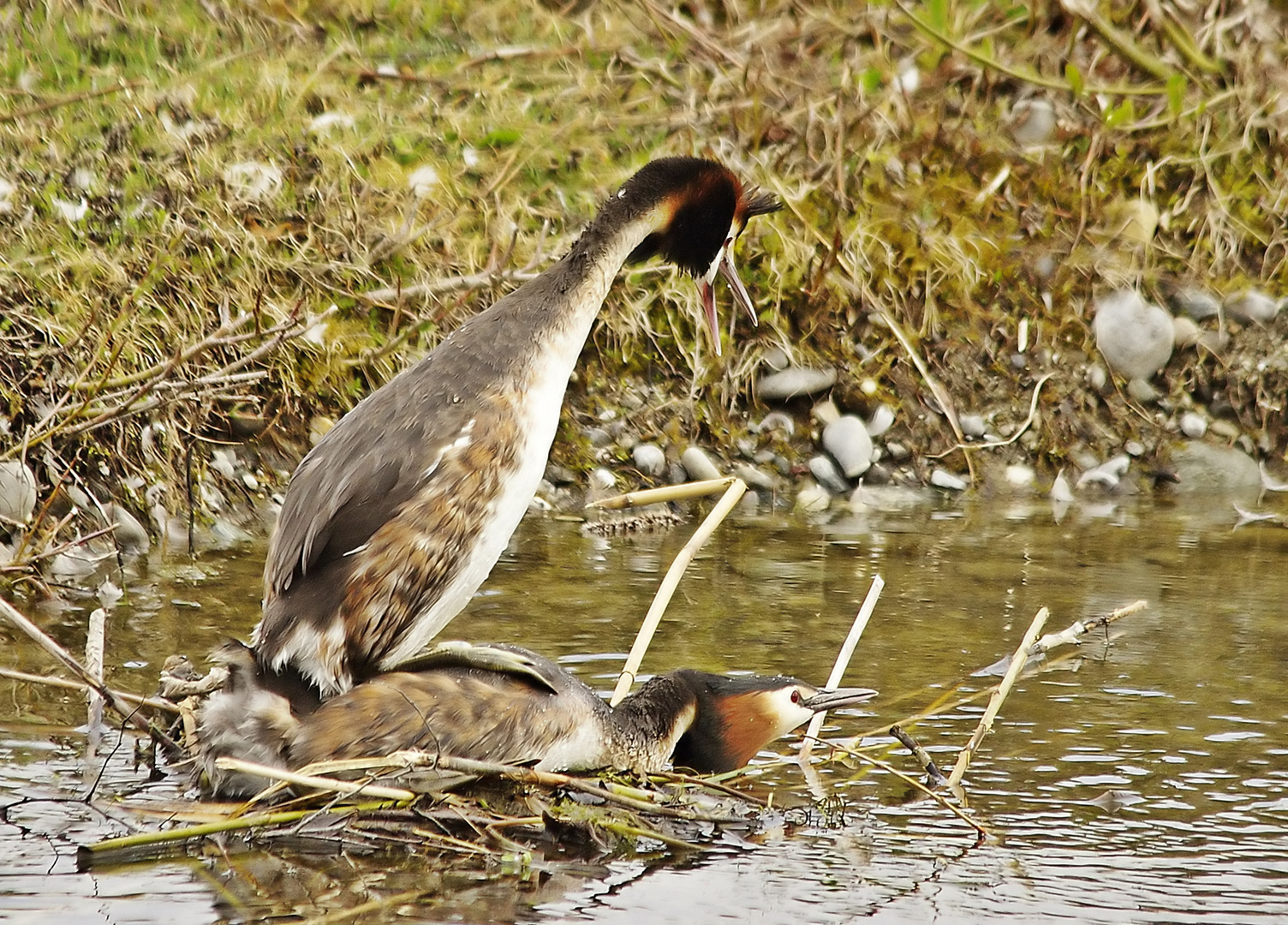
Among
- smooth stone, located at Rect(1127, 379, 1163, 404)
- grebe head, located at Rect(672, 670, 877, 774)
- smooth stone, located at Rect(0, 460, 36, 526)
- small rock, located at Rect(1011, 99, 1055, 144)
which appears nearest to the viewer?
grebe head, located at Rect(672, 670, 877, 774)

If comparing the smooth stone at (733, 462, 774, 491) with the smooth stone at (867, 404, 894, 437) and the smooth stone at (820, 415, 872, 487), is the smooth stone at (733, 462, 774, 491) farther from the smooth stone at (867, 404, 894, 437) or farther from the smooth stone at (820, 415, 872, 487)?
the smooth stone at (867, 404, 894, 437)

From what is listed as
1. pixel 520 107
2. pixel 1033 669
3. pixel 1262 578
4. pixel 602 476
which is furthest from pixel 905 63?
pixel 1033 669

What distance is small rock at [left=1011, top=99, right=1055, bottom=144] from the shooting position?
813 cm

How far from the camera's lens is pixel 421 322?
261 inches

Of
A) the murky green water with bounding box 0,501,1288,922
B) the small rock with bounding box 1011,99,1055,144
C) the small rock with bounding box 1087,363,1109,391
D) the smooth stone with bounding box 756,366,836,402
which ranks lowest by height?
the murky green water with bounding box 0,501,1288,922

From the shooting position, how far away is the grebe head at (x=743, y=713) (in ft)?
13.3

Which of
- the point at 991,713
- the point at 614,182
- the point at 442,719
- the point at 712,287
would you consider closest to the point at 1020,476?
the point at 614,182

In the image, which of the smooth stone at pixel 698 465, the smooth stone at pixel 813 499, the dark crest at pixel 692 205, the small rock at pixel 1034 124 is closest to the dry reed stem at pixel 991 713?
the dark crest at pixel 692 205

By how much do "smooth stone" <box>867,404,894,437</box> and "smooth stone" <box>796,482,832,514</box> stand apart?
0.35m

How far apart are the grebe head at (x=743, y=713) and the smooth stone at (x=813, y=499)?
2517mm

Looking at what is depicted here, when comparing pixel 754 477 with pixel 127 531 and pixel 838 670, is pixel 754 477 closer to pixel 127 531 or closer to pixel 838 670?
pixel 127 531

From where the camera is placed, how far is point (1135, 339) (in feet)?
23.9

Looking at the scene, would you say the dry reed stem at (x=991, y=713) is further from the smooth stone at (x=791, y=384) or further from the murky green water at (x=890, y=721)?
the smooth stone at (x=791, y=384)

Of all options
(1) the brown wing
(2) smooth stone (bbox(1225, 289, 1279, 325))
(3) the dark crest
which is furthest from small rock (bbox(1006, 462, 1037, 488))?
(1) the brown wing
